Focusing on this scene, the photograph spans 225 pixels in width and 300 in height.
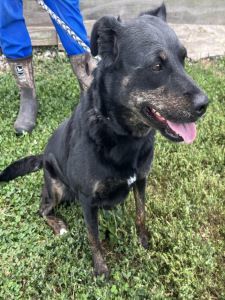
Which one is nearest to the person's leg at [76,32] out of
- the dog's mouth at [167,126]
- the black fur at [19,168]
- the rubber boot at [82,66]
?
the rubber boot at [82,66]

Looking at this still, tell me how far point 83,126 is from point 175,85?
70 centimetres

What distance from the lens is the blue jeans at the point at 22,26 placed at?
4180mm

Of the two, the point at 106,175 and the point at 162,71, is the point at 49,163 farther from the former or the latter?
the point at 162,71

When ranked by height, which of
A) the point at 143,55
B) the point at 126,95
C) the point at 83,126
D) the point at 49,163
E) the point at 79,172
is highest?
the point at 143,55

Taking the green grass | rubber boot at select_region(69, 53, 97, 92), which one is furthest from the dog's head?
rubber boot at select_region(69, 53, 97, 92)

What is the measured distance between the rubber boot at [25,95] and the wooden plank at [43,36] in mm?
1308

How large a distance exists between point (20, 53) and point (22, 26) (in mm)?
276

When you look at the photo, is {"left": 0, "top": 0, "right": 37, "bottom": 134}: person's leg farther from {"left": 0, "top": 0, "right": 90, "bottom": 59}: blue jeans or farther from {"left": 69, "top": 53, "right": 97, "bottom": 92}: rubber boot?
{"left": 69, "top": 53, "right": 97, "bottom": 92}: rubber boot

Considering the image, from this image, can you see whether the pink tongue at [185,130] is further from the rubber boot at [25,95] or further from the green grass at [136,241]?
the rubber boot at [25,95]

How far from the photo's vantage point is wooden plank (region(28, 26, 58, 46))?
576 cm

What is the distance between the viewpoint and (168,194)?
3496 mm

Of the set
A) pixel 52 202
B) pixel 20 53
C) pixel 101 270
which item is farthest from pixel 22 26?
pixel 101 270

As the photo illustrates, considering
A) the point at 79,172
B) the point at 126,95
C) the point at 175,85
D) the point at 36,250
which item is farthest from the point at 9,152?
the point at 175,85

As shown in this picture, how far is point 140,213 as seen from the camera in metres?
3.15
